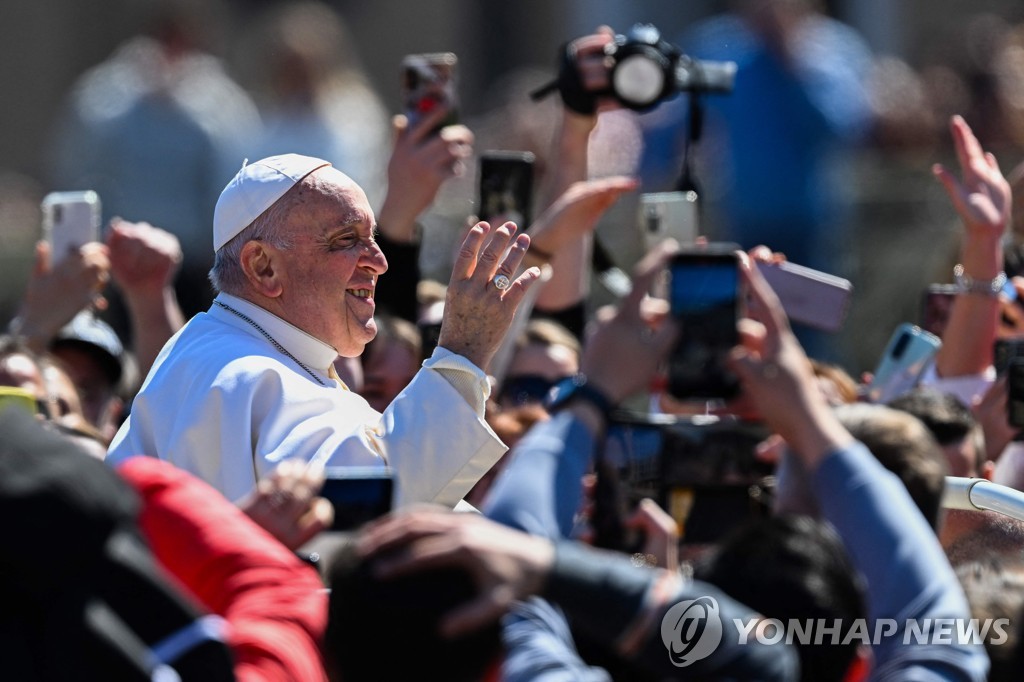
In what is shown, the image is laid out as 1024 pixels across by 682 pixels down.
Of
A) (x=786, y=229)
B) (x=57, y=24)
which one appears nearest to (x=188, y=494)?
(x=786, y=229)

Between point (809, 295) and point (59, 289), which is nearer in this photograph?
point (809, 295)

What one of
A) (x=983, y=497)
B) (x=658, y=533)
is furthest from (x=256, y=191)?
(x=983, y=497)

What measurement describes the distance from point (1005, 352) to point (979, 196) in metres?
Answer: 0.50

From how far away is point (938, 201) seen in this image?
33.5 feet

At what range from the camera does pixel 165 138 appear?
11164 millimetres

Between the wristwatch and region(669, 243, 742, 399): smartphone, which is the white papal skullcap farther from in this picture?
the wristwatch

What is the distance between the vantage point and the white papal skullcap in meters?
4.66

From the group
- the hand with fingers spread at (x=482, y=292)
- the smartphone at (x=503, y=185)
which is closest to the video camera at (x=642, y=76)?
the smartphone at (x=503, y=185)

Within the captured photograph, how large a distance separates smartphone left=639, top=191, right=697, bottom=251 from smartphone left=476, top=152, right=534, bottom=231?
44 cm

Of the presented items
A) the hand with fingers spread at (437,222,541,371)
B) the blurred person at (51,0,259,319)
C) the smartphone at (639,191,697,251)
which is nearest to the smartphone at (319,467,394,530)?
the hand with fingers spread at (437,222,541,371)

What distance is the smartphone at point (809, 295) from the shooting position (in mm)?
4770

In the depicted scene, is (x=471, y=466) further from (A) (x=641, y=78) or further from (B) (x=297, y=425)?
(A) (x=641, y=78)

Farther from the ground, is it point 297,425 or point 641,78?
point 641,78

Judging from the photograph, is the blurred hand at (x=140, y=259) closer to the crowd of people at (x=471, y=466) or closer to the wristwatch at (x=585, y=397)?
the crowd of people at (x=471, y=466)
